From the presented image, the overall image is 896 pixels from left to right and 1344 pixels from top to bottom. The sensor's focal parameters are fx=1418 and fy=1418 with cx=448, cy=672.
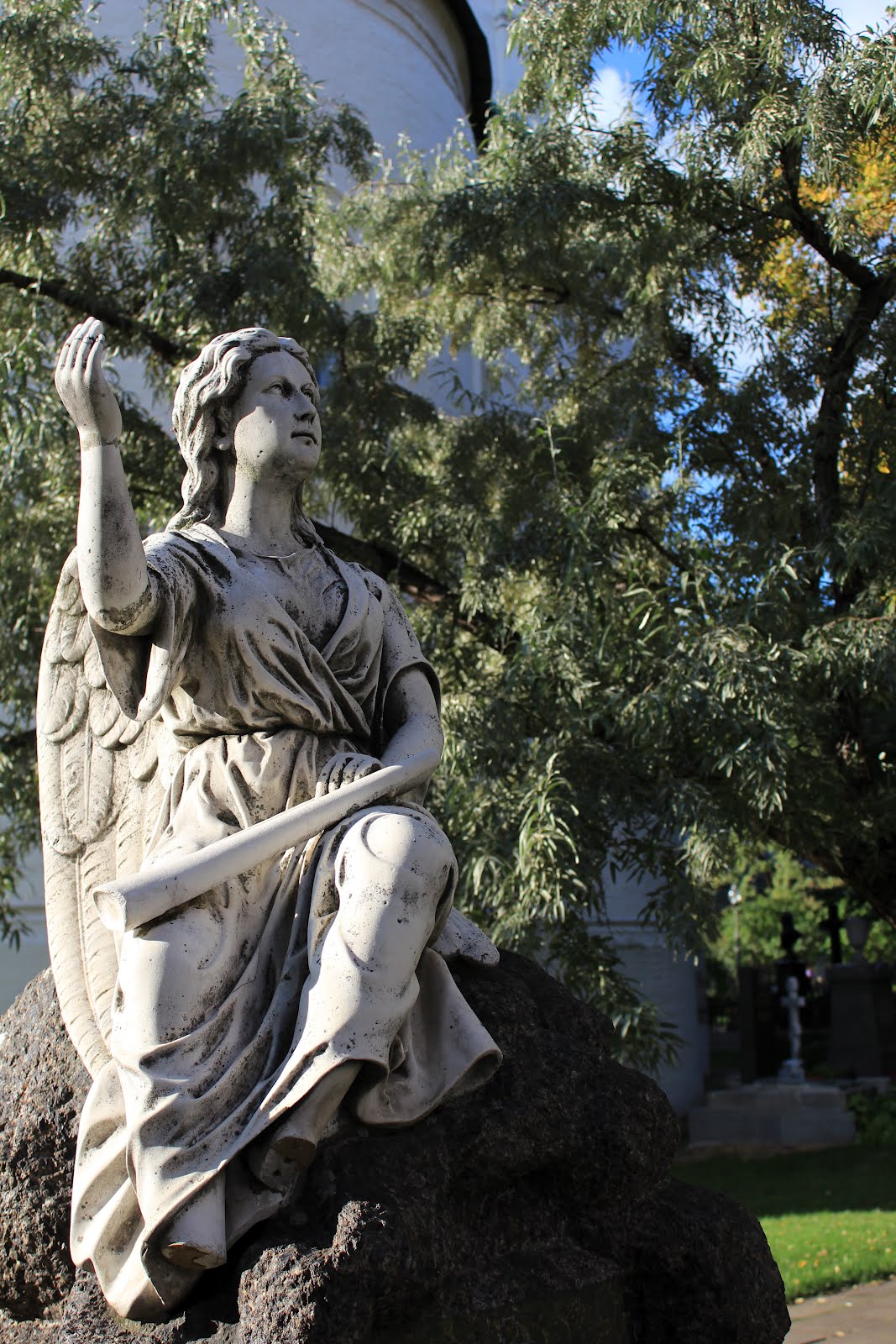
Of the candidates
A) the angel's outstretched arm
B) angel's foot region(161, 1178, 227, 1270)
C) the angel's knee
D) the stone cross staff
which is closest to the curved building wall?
the angel's outstretched arm

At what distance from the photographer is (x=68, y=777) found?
352cm

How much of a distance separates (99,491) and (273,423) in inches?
24.2

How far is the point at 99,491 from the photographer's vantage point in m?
2.94

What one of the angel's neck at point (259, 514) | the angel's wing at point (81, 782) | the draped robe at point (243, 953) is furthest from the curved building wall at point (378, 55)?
the draped robe at point (243, 953)

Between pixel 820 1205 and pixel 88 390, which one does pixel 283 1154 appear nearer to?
pixel 88 390

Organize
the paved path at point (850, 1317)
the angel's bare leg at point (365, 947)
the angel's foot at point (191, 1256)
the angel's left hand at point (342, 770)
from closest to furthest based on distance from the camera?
the angel's foot at point (191, 1256) < the angel's bare leg at point (365, 947) < the angel's left hand at point (342, 770) < the paved path at point (850, 1317)

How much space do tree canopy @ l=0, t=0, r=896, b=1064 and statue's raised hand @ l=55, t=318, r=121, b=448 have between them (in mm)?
3518

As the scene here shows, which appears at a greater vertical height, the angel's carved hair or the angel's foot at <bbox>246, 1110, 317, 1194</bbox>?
the angel's carved hair

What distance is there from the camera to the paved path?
18.0 feet

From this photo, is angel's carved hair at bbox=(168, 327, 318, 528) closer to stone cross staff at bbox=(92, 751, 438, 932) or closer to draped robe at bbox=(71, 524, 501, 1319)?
draped robe at bbox=(71, 524, 501, 1319)

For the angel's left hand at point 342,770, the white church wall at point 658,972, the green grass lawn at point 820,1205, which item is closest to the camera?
the angel's left hand at point 342,770

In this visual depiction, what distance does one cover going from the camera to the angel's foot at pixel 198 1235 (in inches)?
98.3

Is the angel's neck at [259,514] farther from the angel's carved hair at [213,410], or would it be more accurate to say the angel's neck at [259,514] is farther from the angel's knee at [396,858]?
the angel's knee at [396,858]

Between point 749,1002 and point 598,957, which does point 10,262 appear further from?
point 749,1002
